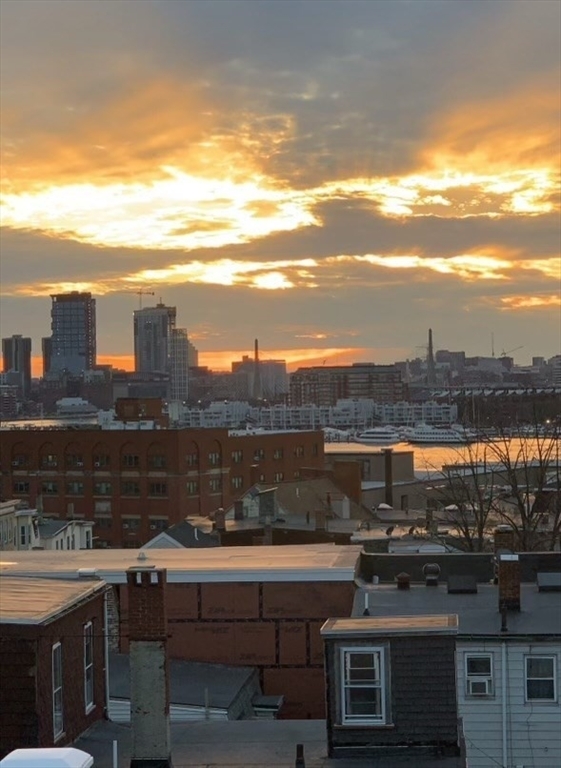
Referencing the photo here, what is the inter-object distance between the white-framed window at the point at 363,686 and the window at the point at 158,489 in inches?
2503

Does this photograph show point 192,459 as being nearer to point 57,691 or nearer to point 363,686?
point 57,691

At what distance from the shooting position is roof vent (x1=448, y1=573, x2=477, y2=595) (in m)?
20.7

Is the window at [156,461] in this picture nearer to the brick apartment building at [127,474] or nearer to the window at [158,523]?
the brick apartment building at [127,474]

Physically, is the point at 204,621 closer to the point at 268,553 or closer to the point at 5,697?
the point at 268,553

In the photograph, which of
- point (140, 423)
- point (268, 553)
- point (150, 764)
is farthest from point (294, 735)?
point (140, 423)

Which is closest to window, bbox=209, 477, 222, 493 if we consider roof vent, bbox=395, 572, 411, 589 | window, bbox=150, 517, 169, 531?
window, bbox=150, 517, 169, 531

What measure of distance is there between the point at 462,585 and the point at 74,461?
61357 millimetres

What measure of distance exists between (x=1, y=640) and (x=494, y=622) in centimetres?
938

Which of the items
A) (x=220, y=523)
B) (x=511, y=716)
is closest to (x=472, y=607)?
(x=511, y=716)

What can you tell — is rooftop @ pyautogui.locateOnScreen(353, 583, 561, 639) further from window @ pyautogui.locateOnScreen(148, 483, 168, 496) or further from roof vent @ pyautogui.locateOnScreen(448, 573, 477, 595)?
window @ pyautogui.locateOnScreen(148, 483, 168, 496)

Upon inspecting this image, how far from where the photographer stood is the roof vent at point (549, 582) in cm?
2038

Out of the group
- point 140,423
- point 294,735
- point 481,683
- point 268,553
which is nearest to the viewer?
point 294,735

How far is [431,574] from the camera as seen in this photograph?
21922mm

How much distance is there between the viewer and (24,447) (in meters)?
80.9
